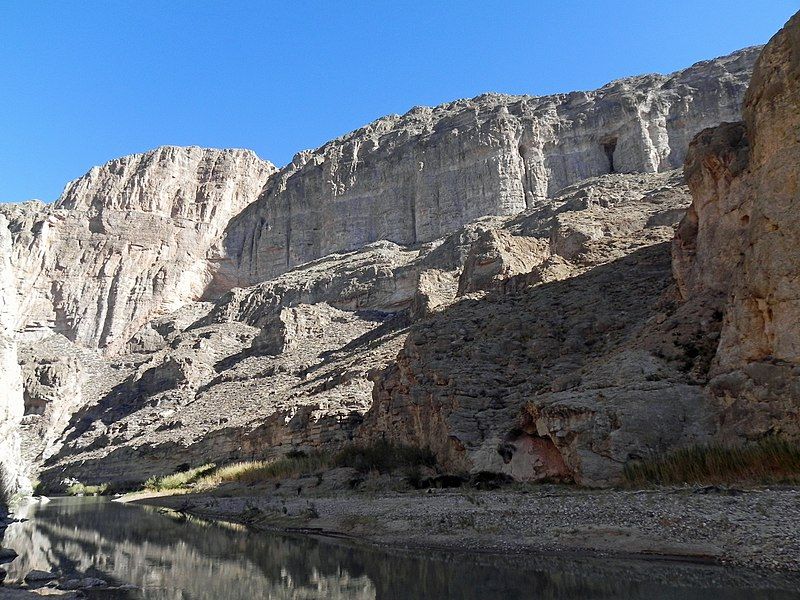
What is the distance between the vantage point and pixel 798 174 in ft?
37.3

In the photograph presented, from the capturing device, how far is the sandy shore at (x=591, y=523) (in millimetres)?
7930

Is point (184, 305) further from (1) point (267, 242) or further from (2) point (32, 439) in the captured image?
(2) point (32, 439)

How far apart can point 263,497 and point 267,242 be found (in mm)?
74914

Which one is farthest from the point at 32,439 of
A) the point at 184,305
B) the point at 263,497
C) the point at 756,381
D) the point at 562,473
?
the point at 756,381

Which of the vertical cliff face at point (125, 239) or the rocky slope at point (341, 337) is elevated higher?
the vertical cliff face at point (125, 239)

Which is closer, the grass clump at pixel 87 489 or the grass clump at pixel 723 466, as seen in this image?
the grass clump at pixel 723 466

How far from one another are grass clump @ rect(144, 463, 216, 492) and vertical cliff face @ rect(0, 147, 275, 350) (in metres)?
50.5

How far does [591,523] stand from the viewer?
9859 mm

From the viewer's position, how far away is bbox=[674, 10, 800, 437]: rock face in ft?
34.9

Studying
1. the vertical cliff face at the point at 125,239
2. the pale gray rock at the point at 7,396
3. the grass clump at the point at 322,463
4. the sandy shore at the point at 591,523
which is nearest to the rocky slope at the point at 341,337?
the grass clump at the point at 322,463

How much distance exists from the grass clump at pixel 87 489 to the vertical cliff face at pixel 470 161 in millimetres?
52619

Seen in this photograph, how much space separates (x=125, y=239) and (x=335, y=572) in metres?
92.5

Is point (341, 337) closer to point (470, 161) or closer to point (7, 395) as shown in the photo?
point (7, 395)

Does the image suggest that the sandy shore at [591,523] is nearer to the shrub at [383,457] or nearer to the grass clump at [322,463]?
the shrub at [383,457]
